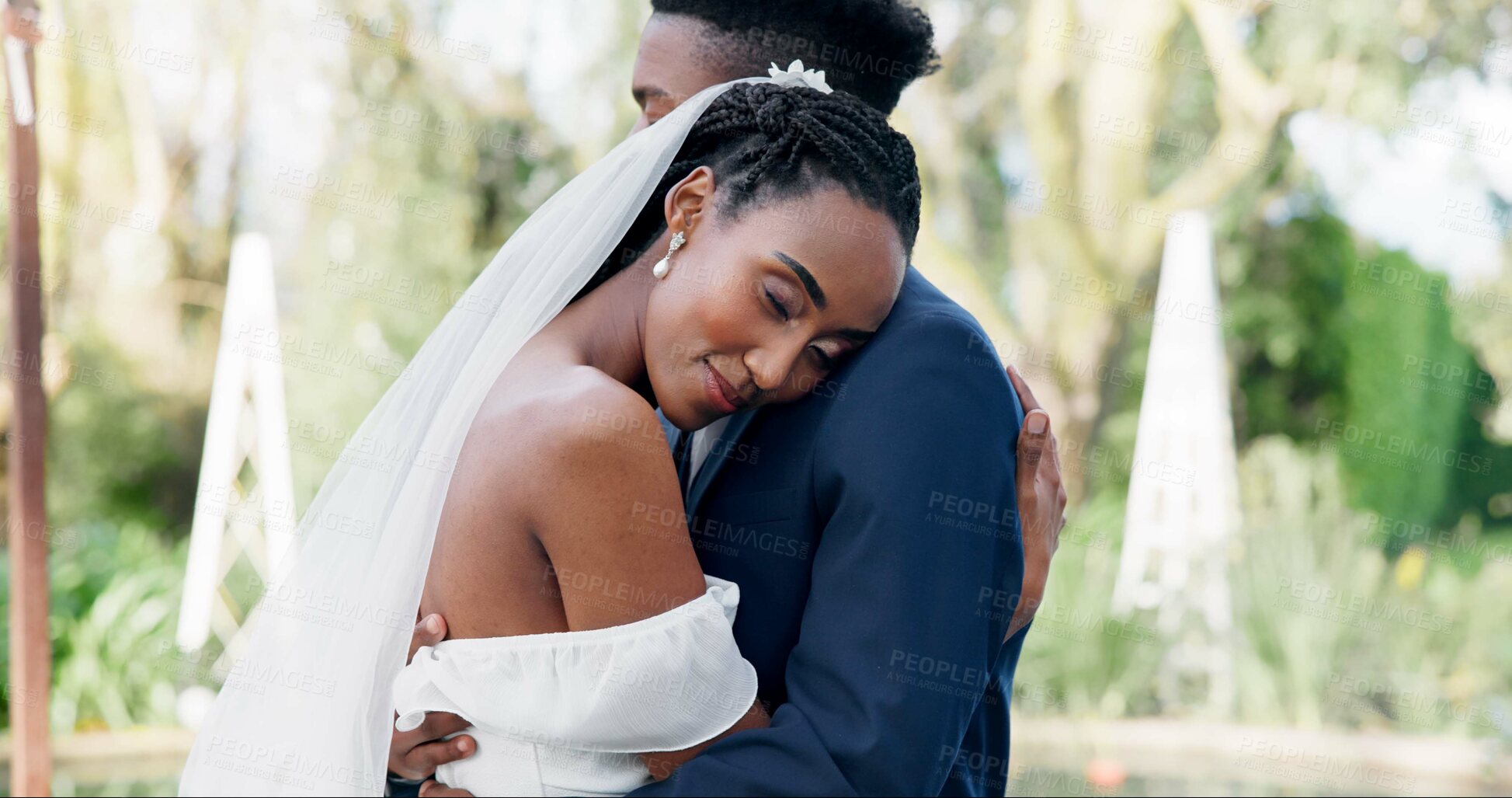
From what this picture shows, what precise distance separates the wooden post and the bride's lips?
3.58 meters

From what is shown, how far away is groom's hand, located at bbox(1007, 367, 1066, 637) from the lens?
1934 mm

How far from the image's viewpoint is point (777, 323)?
1.87m

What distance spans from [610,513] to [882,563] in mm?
392

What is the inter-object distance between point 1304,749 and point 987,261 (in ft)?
22.6

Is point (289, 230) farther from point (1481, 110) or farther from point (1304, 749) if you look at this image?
point (1481, 110)

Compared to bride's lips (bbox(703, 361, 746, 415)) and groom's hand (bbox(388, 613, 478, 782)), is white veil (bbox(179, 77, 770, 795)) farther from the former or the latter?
bride's lips (bbox(703, 361, 746, 415))

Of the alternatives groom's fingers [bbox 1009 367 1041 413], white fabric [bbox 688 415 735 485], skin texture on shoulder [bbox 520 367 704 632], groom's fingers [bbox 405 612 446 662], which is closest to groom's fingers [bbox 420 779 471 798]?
groom's fingers [bbox 405 612 446 662]

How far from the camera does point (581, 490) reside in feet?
5.44

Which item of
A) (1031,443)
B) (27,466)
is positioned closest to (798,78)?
(1031,443)

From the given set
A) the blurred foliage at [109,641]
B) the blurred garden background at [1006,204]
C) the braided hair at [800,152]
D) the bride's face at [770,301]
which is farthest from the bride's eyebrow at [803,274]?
the blurred garden background at [1006,204]

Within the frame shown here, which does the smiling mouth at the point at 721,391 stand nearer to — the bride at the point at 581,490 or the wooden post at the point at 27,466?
the bride at the point at 581,490

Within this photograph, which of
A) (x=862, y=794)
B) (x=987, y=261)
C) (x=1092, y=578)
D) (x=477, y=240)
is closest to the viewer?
(x=862, y=794)

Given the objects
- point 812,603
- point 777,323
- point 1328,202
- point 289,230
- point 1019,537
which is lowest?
point 812,603

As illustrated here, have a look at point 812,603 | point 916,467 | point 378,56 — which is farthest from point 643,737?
point 378,56
